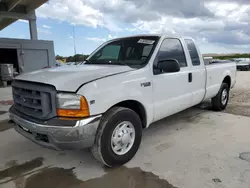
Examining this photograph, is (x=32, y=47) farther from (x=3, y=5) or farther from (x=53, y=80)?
(x=53, y=80)

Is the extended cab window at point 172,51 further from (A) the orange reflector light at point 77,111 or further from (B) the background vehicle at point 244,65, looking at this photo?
(B) the background vehicle at point 244,65

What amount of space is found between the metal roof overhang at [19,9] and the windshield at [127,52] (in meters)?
13.0

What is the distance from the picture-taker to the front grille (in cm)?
249

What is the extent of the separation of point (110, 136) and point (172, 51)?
2047 millimetres

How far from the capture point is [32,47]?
15.7 metres

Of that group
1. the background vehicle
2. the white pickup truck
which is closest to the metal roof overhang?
the white pickup truck

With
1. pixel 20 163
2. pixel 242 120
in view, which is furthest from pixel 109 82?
pixel 242 120

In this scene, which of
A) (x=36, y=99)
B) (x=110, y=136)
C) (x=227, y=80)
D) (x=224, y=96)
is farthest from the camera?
(x=227, y=80)

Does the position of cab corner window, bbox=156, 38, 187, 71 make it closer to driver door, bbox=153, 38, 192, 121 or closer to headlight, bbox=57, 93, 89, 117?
driver door, bbox=153, 38, 192, 121

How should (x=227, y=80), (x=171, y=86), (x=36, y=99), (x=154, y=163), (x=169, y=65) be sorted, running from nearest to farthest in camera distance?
1. (x=36, y=99)
2. (x=154, y=163)
3. (x=169, y=65)
4. (x=171, y=86)
5. (x=227, y=80)

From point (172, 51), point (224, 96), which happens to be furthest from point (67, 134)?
point (224, 96)

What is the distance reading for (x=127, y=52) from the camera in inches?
149

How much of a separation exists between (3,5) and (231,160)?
58.8 feet

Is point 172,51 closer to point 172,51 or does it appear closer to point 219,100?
point 172,51
